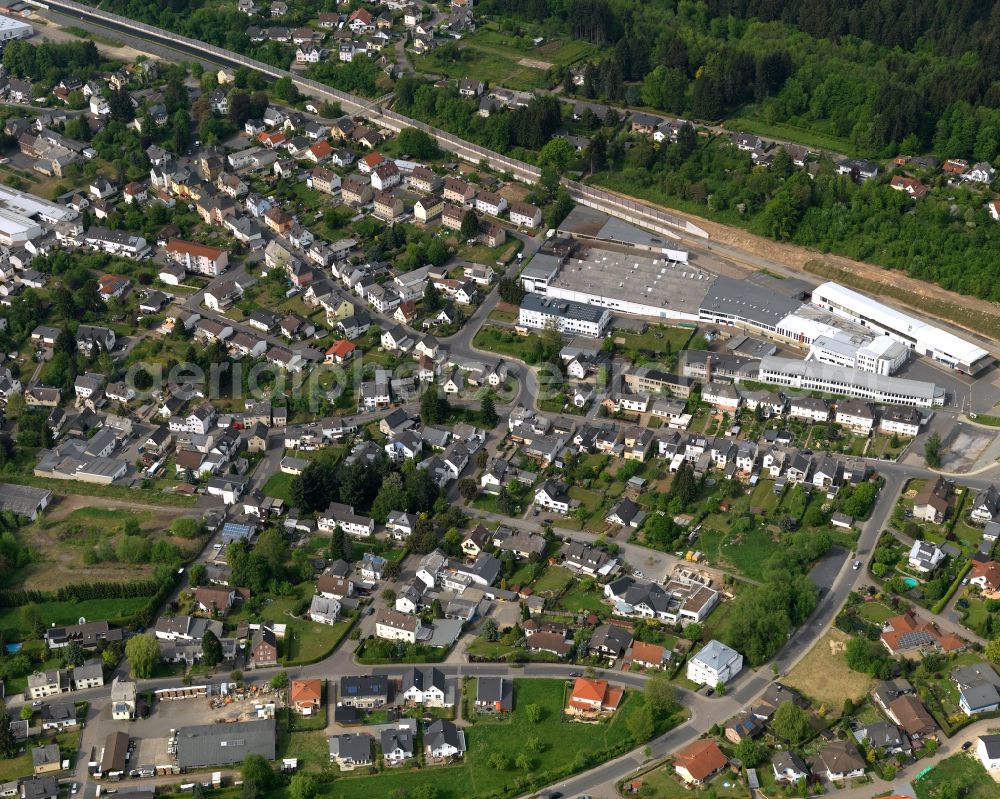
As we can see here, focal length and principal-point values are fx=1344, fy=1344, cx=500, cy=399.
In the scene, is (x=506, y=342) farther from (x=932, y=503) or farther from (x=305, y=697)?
(x=305, y=697)

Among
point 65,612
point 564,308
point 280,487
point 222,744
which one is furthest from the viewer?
point 564,308

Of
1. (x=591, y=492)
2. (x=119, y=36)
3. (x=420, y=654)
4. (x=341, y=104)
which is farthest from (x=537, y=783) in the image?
(x=119, y=36)

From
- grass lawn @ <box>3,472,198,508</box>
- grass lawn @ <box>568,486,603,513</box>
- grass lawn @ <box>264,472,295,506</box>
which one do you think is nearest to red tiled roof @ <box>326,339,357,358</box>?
grass lawn @ <box>264,472,295,506</box>

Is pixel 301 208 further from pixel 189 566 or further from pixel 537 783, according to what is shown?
pixel 537 783

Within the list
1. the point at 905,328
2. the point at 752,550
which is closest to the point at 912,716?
the point at 752,550

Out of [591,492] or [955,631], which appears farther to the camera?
[591,492]
